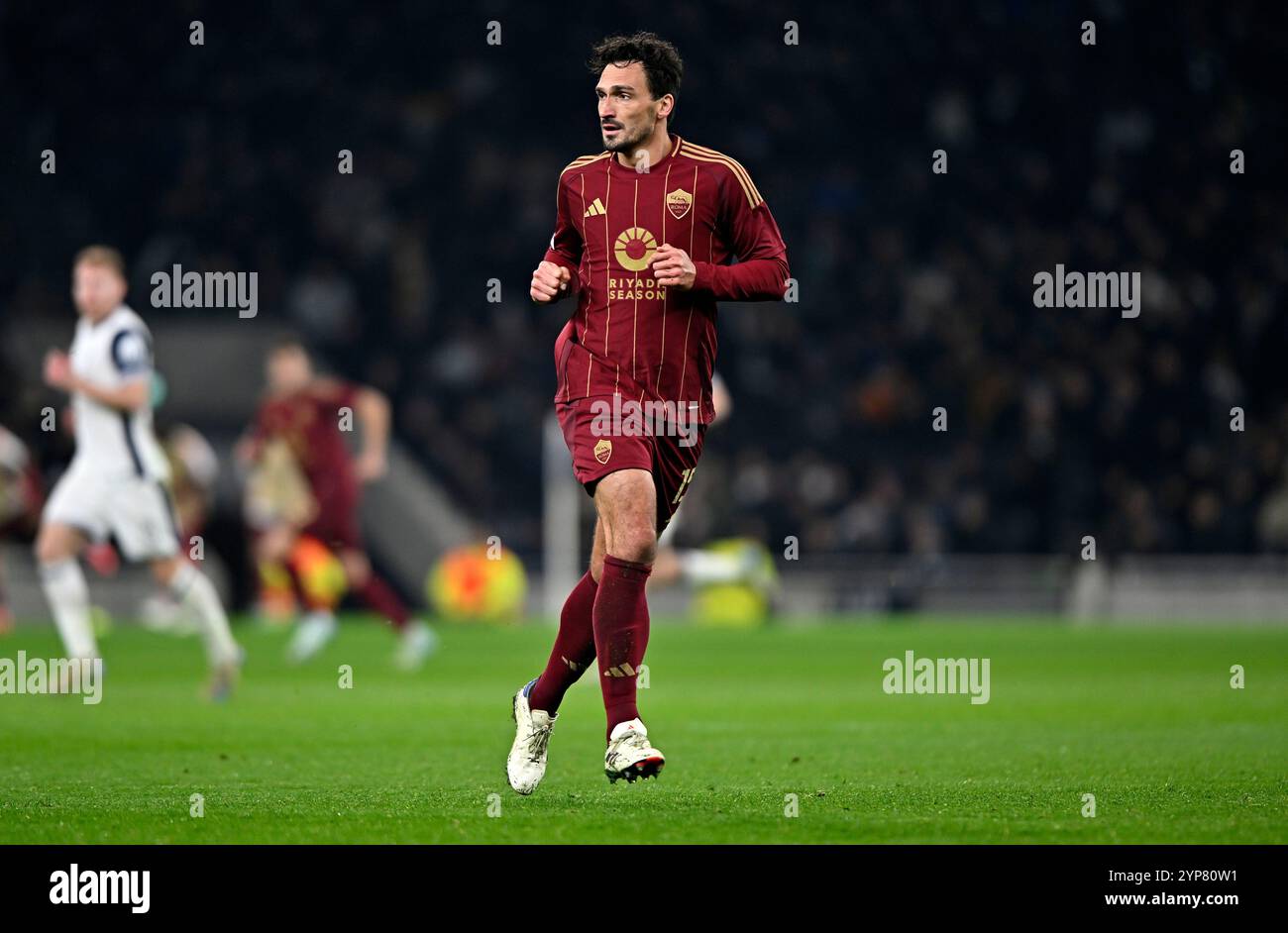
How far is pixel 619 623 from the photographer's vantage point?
243 inches

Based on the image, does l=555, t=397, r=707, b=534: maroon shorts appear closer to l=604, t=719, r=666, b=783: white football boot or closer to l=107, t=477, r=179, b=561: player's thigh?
l=604, t=719, r=666, b=783: white football boot

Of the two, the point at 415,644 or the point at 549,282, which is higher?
the point at 549,282

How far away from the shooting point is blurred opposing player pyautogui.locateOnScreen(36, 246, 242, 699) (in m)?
10.7

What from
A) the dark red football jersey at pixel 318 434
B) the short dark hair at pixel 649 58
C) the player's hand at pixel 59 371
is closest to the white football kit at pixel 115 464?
the player's hand at pixel 59 371

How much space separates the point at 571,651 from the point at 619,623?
41 centimetres

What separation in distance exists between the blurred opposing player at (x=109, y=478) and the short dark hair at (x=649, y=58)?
199 inches

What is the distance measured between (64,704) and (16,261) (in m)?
15.3

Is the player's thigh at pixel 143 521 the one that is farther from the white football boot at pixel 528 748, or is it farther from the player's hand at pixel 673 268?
the player's hand at pixel 673 268

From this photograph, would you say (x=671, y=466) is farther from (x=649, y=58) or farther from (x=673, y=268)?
(x=649, y=58)

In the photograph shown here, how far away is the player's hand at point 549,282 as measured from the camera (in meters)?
6.30

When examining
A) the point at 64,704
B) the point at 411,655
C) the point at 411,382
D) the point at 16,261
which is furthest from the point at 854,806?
the point at 16,261

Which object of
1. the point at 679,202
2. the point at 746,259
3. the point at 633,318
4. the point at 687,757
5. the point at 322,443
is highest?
the point at 322,443

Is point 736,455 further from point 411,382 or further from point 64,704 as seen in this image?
point 64,704

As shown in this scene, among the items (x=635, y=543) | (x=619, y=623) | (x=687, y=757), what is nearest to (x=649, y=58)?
(x=635, y=543)
